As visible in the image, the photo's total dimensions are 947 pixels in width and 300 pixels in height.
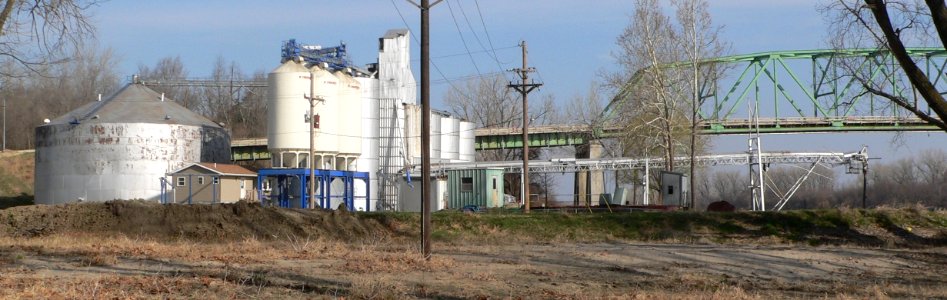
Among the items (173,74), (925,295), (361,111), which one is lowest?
(925,295)

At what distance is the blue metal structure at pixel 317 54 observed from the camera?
77375 mm

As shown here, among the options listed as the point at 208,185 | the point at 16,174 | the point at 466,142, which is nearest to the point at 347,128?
the point at 208,185

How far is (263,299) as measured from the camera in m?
15.9

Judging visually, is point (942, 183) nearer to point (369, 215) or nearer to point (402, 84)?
point (402, 84)

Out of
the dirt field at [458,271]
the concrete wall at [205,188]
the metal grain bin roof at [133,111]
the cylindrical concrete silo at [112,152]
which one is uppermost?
the metal grain bin roof at [133,111]

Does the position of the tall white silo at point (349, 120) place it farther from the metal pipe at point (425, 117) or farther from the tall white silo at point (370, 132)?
the metal pipe at point (425, 117)

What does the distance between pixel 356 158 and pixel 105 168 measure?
18670 millimetres

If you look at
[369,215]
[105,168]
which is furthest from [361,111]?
[369,215]

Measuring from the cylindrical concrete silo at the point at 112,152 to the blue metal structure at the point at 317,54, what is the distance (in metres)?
9.55

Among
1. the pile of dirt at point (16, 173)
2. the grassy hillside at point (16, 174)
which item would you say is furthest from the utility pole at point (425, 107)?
the pile of dirt at point (16, 173)

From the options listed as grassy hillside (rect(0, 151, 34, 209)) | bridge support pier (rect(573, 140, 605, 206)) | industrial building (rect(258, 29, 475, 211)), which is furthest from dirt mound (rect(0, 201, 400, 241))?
grassy hillside (rect(0, 151, 34, 209))

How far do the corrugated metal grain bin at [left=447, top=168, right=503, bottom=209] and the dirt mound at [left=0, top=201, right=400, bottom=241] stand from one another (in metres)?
27.9

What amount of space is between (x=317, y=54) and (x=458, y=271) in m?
60.2

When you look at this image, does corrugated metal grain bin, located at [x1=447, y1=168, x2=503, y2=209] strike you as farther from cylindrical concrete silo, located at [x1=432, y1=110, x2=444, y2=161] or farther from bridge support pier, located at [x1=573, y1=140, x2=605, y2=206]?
cylindrical concrete silo, located at [x1=432, y1=110, x2=444, y2=161]
